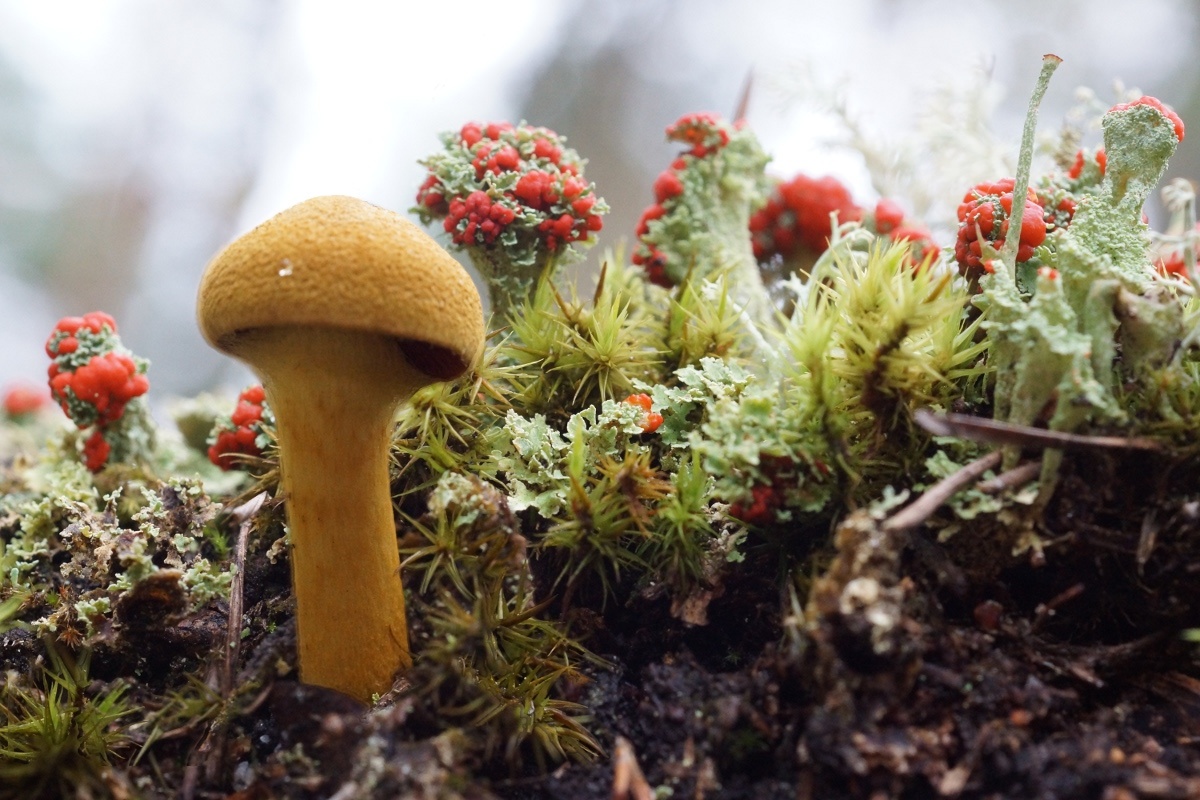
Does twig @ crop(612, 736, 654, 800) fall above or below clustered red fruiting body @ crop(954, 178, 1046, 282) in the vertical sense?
below

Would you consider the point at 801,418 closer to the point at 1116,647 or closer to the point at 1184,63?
the point at 1116,647

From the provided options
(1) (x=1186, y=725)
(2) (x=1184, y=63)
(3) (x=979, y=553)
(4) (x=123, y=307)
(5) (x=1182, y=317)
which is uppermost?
(4) (x=123, y=307)

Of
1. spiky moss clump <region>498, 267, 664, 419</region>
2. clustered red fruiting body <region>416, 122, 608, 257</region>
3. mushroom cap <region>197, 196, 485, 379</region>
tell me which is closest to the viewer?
mushroom cap <region>197, 196, 485, 379</region>

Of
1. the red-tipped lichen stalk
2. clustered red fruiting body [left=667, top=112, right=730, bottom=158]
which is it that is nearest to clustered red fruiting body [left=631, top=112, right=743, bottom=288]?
clustered red fruiting body [left=667, top=112, right=730, bottom=158]

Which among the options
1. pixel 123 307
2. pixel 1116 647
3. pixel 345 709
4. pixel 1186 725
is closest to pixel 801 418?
pixel 1116 647

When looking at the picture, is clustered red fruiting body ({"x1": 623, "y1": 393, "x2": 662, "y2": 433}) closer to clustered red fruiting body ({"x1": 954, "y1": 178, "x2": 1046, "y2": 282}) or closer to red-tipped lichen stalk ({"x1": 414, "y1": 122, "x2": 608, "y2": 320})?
red-tipped lichen stalk ({"x1": 414, "y1": 122, "x2": 608, "y2": 320})

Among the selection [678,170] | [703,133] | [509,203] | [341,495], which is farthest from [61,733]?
[703,133]
